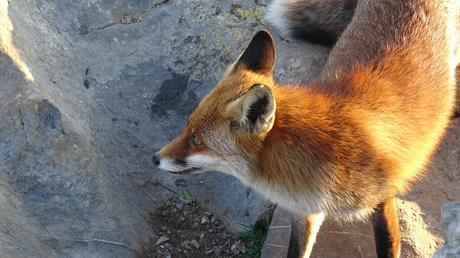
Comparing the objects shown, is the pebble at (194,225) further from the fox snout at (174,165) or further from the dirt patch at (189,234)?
the fox snout at (174,165)

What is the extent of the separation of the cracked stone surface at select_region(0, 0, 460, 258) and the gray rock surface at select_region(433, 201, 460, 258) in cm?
85

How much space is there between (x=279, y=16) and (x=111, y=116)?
136 cm

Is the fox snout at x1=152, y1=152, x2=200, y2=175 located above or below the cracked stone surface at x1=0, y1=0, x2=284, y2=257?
above

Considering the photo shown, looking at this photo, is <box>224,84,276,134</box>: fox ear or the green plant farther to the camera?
the green plant

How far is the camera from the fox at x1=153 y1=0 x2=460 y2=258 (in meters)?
2.98

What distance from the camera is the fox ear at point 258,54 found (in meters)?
3.23

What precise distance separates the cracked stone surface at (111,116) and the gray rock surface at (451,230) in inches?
33.6

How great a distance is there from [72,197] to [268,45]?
137cm

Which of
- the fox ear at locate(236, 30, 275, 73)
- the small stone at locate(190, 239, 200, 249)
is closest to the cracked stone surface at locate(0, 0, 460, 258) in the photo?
the small stone at locate(190, 239, 200, 249)

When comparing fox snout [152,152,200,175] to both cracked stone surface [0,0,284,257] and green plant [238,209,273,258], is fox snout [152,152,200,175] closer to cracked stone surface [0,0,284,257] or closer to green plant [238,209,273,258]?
cracked stone surface [0,0,284,257]

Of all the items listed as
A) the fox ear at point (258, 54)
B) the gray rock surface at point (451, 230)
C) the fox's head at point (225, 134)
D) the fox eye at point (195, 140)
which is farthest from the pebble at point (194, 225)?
the gray rock surface at point (451, 230)

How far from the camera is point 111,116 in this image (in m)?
4.32

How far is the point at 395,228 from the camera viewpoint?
3.32 m

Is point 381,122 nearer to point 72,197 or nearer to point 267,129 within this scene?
point 267,129
